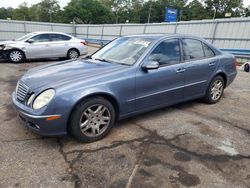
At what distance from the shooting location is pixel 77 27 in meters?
27.6

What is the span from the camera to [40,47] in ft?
36.3

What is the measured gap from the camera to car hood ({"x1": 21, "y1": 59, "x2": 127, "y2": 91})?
3.37 metres

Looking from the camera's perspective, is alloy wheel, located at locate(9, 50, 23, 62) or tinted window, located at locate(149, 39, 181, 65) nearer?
tinted window, located at locate(149, 39, 181, 65)

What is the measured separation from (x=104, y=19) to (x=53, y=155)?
210 feet

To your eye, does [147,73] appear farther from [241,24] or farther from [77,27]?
[77,27]

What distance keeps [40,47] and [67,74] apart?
26.9 ft

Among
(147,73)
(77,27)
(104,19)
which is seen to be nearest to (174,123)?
(147,73)

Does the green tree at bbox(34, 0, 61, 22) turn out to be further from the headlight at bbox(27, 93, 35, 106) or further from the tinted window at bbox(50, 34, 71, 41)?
the headlight at bbox(27, 93, 35, 106)

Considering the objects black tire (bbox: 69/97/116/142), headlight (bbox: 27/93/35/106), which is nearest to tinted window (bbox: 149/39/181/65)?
black tire (bbox: 69/97/116/142)

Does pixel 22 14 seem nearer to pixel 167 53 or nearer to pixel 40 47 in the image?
pixel 40 47

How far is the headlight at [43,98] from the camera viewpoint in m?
3.13

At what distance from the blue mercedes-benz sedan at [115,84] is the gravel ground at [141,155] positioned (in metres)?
0.31

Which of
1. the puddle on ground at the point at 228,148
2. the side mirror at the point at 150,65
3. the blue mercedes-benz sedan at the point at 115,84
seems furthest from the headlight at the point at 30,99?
the puddle on ground at the point at 228,148

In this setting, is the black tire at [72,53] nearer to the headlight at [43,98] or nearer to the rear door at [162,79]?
the rear door at [162,79]
